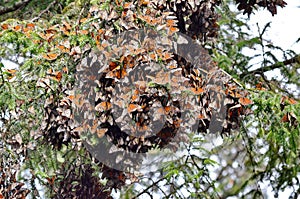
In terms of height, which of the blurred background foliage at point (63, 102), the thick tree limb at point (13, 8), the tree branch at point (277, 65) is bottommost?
the blurred background foliage at point (63, 102)

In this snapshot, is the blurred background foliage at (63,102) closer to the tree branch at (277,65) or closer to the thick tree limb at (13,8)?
the tree branch at (277,65)

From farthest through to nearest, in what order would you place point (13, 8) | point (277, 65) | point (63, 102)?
1. point (13, 8)
2. point (277, 65)
3. point (63, 102)

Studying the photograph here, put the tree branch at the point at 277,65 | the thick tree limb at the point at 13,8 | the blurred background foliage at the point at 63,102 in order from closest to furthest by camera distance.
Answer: the blurred background foliage at the point at 63,102 → the tree branch at the point at 277,65 → the thick tree limb at the point at 13,8

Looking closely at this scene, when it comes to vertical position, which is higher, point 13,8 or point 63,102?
point 13,8

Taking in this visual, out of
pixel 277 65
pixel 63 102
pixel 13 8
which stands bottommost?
pixel 63 102

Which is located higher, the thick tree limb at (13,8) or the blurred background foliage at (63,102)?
the thick tree limb at (13,8)

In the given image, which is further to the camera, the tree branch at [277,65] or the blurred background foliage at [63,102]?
the tree branch at [277,65]

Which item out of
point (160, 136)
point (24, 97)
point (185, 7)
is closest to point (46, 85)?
point (24, 97)

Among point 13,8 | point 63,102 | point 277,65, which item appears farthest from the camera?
point 13,8

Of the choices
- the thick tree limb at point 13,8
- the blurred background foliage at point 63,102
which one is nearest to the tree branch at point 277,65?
the blurred background foliage at point 63,102

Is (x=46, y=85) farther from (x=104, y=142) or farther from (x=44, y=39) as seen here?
(x=44, y=39)

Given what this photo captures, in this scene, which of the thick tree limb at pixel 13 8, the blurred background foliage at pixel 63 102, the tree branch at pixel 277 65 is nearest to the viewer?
the blurred background foliage at pixel 63 102
